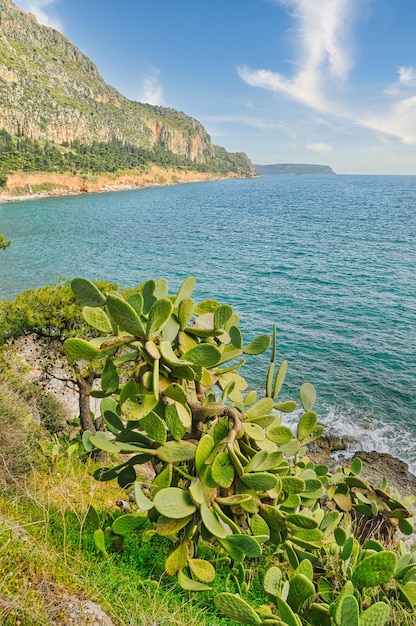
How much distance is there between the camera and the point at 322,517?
321cm

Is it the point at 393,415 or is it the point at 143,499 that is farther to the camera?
the point at 393,415

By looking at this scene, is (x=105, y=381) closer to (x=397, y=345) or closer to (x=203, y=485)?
(x=203, y=485)

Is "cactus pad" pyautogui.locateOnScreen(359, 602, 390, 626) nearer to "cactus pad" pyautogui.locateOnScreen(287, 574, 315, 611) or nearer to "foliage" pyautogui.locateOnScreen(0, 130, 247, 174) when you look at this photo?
"cactus pad" pyautogui.locateOnScreen(287, 574, 315, 611)

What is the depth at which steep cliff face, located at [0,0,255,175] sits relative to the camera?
294 feet

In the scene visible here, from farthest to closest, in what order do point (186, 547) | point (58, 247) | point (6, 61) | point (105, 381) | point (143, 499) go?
point (6, 61), point (58, 247), point (105, 381), point (186, 547), point (143, 499)

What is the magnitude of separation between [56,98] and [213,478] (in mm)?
123686

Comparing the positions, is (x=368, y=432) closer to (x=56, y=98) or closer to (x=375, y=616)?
(x=375, y=616)

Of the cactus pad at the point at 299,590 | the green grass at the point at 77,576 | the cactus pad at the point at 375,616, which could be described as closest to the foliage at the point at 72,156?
the green grass at the point at 77,576

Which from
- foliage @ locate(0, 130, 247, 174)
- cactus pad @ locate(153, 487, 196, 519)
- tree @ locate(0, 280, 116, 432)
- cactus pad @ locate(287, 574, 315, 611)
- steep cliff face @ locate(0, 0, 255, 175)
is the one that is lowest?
tree @ locate(0, 280, 116, 432)

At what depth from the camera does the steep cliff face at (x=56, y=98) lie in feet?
294

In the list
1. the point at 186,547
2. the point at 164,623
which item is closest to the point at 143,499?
the point at 186,547

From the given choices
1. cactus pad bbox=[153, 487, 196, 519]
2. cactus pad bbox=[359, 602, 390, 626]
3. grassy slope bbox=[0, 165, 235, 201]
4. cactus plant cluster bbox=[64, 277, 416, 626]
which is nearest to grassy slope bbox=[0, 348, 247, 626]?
cactus plant cluster bbox=[64, 277, 416, 626]

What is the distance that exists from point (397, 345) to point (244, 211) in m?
48.5

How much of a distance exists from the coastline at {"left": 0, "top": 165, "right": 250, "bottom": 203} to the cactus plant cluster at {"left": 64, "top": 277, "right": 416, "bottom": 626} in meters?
69.2
